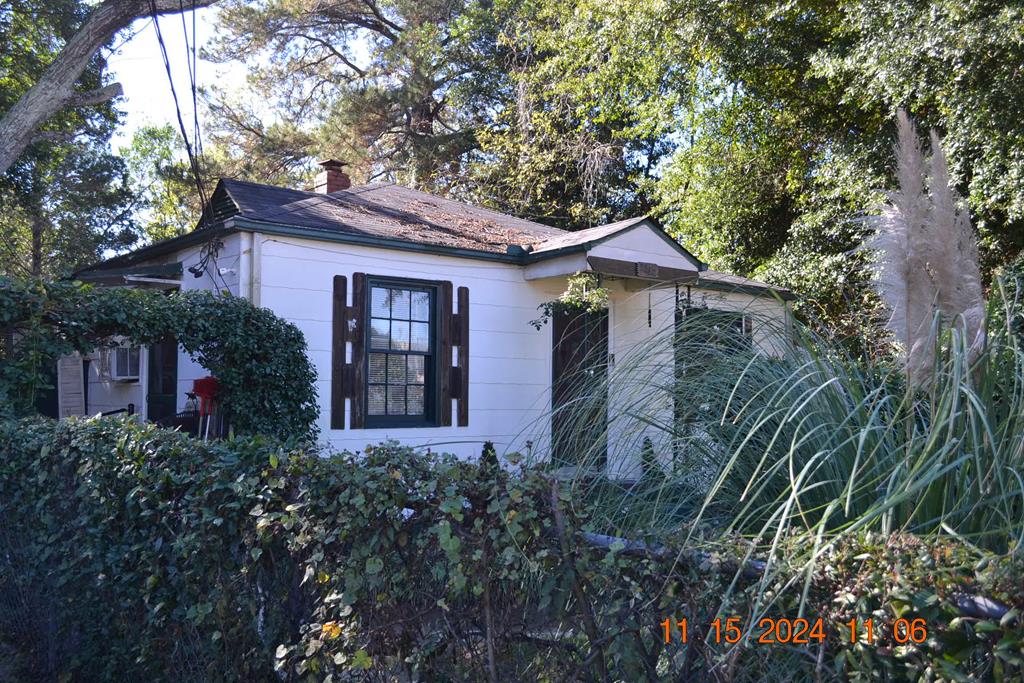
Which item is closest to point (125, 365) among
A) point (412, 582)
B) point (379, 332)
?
point (379, 332)

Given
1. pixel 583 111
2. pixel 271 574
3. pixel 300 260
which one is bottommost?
pixel 271 574

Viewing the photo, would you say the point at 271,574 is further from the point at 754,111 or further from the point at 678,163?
the point at 678,163

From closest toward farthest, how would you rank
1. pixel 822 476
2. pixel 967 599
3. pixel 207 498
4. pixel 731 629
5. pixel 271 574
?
1. pixel 967 599
2. pixel 731 629
3. pixel 822 476
4. pixel 271 574
5. pixel 207 498

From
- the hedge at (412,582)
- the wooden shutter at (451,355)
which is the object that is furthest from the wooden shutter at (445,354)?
the hedge at (412,582)

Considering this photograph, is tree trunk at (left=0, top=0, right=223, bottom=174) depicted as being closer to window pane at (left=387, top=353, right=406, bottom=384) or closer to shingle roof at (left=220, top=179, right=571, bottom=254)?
shingle roof at (left=220, top=179, right=571, bottom=254)

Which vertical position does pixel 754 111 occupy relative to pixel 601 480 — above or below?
above

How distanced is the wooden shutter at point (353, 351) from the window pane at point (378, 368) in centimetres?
20

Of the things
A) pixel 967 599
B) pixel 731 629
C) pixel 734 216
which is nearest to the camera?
pixel 967 599

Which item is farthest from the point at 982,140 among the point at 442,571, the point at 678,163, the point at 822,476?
the point at 442,571

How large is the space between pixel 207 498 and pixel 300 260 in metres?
6.18

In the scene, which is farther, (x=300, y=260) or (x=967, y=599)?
(x=300, y=260)

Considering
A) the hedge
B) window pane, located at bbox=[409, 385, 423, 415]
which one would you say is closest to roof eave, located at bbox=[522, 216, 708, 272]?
window pane, located at bbox=[409, 385, 423, 415]

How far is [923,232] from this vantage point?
9.95 ft
